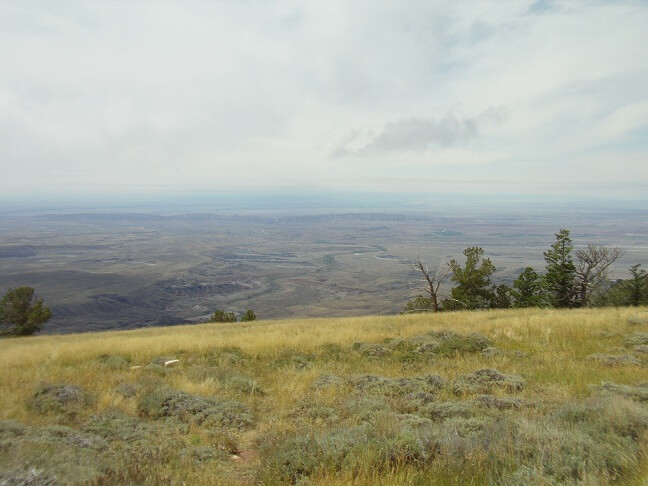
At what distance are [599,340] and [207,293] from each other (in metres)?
148

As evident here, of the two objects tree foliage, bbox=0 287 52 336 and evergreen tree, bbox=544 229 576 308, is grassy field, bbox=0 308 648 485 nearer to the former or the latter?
evergreen tree, bbox=544 229 576 308

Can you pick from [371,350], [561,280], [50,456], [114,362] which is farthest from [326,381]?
[561,280]

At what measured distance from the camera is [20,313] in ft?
115

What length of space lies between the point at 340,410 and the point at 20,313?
40.8m

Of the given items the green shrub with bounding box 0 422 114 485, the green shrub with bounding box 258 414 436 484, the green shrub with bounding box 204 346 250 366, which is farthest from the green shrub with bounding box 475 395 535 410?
the green shrub with bounding box 204 346 250 366

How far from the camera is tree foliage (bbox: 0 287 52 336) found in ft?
113

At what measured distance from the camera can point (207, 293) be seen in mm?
147750

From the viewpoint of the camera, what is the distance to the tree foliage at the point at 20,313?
34469mm

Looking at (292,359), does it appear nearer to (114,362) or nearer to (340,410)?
(340,410)

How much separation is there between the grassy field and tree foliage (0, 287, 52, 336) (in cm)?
2764

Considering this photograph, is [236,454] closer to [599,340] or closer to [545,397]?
[545,397]

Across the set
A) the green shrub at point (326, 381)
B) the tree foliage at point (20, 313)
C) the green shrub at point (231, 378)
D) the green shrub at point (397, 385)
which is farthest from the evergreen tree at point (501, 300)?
the tree foliage at point (20, 313)

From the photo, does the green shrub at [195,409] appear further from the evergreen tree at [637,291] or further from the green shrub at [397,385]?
the evergreen tree at [637,291]

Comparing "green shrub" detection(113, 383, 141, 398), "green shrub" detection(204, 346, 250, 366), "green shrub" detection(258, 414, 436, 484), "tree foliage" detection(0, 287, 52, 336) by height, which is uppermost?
"green shrub" detection(258, 414, 436, 484)
